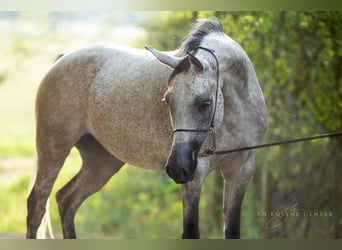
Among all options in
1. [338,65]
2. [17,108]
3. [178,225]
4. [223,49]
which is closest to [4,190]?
[17,108]

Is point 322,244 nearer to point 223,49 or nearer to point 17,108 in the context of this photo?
point 223,49

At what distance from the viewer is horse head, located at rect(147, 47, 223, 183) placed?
3.65 metres

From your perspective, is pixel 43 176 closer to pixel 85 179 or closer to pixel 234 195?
pixel 85 179

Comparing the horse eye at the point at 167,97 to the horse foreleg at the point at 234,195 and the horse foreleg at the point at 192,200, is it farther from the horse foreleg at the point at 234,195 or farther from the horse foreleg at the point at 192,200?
the horse foreleg at the point at 234,195

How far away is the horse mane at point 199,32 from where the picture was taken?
153 inches

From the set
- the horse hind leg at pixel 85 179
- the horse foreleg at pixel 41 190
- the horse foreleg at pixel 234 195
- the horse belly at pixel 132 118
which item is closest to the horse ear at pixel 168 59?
the horse belly at pixel 132 118

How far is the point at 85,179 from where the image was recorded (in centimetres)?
454

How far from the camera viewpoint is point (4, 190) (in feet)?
15.2

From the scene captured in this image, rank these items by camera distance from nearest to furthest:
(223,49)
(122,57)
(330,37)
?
(223,49), (122,57), (330,37)

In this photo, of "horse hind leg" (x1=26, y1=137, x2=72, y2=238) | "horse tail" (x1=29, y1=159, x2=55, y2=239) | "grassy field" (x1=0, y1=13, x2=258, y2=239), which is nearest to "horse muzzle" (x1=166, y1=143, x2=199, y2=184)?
"grassy field" (x1=0, y1=13, x2=258, y2=239)

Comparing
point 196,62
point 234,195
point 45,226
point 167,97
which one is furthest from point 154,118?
point 45,226

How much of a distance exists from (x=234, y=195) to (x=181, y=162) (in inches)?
30.5

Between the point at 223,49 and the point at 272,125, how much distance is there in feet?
2.74

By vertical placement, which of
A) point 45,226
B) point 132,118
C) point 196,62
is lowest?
point 45,226
